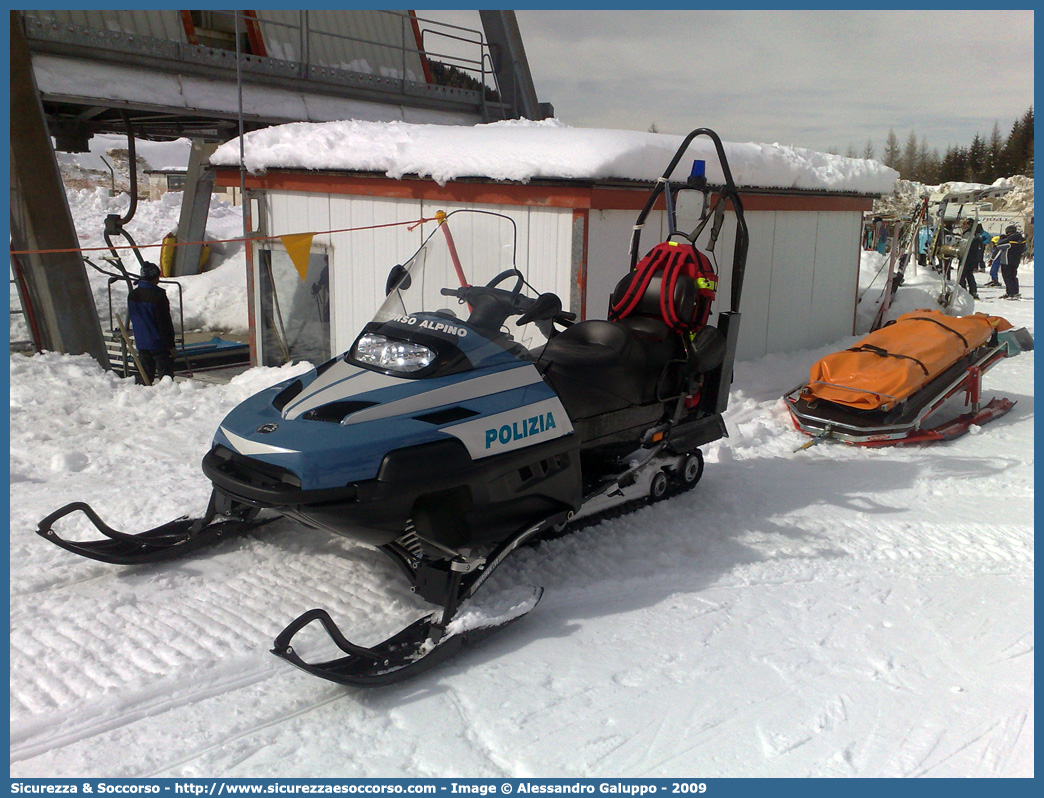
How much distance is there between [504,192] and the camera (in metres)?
6.61

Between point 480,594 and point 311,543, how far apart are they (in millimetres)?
1039

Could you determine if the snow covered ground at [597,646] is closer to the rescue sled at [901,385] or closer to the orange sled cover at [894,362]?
the rescue sled at [901,385]

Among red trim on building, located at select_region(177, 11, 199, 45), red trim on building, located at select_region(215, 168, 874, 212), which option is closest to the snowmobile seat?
red trim on building, located at select_region(215, 168, 874, 212)

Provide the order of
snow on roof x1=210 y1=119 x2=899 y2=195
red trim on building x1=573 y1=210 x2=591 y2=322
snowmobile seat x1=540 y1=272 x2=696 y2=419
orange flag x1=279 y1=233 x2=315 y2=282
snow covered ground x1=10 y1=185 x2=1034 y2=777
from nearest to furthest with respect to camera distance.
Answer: snow covered ground x1=10 y1=185 x2=1034 y2=777 → snowmobile seat x1=540 y1=272 x2=696 y2=419 → snow on roof x1=210 y1=119 x2=899 y2=195 → red trim on building x1=573 y1=210 x2=591 y2=322 → orange flag x1=279 y1=233 x2=315 y2=282

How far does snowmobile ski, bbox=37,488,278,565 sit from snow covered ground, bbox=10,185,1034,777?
0.09 metres

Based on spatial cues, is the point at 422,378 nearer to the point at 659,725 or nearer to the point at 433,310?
the point at 433,310

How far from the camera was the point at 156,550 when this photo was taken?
3.94 metres

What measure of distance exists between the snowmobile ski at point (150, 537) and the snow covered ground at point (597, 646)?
9 cm

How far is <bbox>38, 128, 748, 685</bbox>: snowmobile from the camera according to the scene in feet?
10.5

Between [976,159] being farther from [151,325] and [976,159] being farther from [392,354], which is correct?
[392,354]

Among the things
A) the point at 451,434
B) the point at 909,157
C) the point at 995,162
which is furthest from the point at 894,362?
the point at 909,157

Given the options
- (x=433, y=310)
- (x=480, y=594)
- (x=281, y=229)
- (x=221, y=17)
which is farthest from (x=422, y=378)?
(x=221, y=17)

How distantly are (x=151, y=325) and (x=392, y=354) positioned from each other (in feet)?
18.8

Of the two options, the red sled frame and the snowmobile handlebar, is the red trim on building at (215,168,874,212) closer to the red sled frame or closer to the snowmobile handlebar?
the red sled frame
